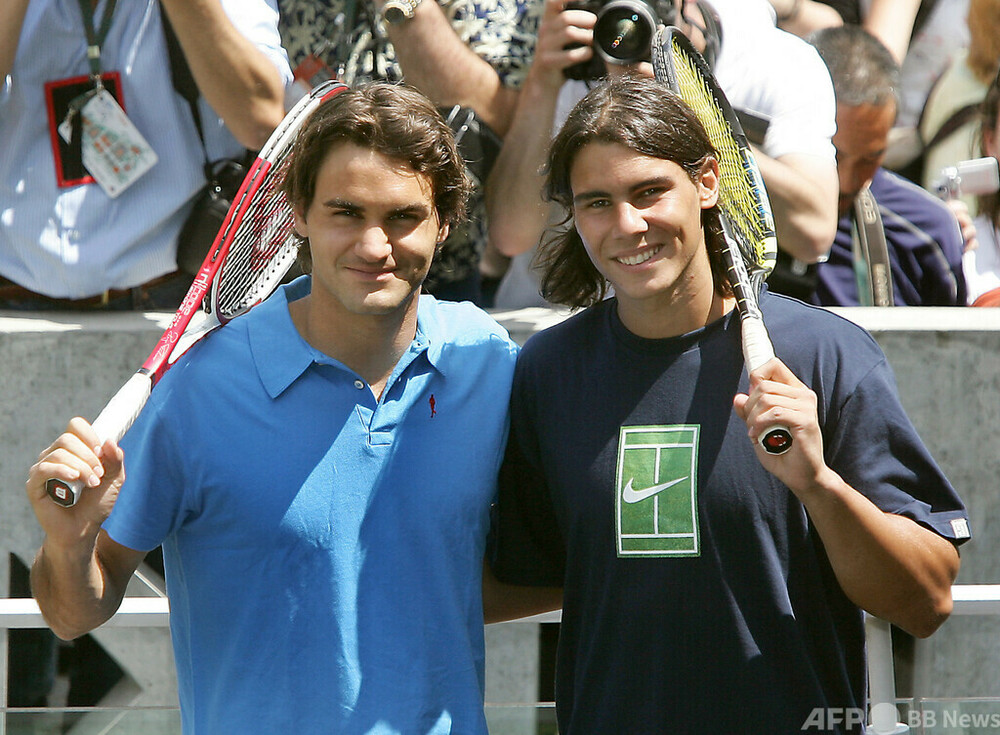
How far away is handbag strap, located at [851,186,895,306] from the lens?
3.97 meters

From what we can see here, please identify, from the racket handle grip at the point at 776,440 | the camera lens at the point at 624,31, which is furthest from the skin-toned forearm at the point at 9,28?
the racket handle grip at the point at 776,440

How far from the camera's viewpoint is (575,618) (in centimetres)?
238

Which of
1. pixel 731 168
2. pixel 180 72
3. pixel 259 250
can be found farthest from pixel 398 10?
pixel 731 168

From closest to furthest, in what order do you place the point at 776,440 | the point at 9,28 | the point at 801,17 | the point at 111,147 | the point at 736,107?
1. the point at 776,440
2. the point at 9,28
3. the point at 111,147
4. the point at 736,107
5. the point at 801,17

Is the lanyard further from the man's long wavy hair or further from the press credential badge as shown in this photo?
the man's long wavy hair

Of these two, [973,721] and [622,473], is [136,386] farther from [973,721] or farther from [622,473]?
[973,721]

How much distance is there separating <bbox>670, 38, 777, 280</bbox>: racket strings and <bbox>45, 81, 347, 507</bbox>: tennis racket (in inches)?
Answer: 29.7

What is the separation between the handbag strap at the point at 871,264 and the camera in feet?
13.0

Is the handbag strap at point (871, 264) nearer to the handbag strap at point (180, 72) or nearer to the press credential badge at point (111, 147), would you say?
the handbag strap at point (180, 72)

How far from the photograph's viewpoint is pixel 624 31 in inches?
136

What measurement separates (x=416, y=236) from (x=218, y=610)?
79 cm

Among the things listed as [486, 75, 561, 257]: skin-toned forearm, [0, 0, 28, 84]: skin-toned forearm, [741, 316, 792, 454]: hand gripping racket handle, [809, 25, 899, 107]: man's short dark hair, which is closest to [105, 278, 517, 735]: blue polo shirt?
[741, 316, 792, 454]: hand gripping racket handle

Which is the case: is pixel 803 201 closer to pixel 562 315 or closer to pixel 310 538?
pixel 562 315

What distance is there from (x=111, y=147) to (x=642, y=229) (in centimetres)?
197
